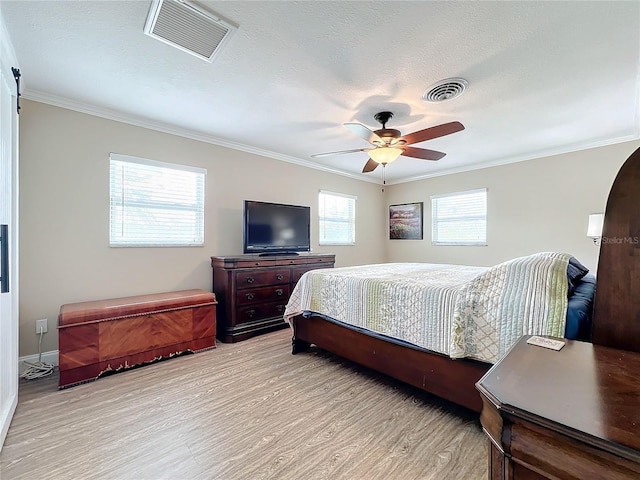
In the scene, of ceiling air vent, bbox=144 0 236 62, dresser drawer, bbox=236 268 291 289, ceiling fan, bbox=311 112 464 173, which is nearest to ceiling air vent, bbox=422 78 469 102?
ceiling fan, bbox=311 112 464 173

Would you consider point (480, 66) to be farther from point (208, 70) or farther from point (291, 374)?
point (291, 374)

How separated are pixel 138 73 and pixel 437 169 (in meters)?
4.72

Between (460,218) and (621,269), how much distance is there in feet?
14.9

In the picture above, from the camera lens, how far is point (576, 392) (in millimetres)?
705

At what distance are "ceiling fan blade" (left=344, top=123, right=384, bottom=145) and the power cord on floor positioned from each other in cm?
344

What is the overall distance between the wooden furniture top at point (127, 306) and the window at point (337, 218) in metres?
2.57

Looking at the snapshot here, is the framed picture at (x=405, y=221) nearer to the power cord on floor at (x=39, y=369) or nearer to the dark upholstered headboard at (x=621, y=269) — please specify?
the dark upholstered headboard at (x=621, y=269)

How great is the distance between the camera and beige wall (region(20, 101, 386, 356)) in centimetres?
271

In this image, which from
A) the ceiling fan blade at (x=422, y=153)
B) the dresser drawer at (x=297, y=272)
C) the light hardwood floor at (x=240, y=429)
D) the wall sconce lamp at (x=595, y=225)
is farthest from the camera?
the dresser drawer at (x=297, y=272)

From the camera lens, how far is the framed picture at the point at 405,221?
5.84m

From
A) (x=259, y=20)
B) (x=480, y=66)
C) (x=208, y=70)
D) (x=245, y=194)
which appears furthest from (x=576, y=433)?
(x=245, y=194)

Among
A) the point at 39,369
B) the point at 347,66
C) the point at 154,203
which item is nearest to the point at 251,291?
the point at 154,203

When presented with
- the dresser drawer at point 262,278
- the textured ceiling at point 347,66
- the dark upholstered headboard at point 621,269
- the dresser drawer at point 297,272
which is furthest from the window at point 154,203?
the dark upholstered headboard at point 621,269

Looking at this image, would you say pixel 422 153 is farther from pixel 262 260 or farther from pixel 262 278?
pixel 262 278
